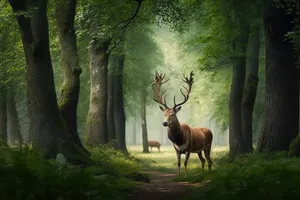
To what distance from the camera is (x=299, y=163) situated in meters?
8.24

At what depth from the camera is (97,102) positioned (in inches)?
738

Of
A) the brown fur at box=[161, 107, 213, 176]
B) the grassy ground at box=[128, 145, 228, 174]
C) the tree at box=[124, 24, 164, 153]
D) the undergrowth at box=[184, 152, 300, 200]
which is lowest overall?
the grassy ground at box=[128, 145, 228, 174]

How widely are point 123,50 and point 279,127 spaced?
12096mm

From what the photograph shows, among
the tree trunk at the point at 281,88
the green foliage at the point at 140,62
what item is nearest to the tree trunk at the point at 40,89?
the tree trunk at the point at 281,88

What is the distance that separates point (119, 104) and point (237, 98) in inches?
336

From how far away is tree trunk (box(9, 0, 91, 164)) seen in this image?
11302 mm

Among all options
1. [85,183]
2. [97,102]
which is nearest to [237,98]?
[97,102]

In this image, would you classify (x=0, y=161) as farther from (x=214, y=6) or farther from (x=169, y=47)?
(x=169, y=47)

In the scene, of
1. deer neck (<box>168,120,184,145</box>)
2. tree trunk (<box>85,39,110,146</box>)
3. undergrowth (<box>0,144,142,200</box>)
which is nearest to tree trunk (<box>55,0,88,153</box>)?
deer neck (<box>168,120,184,145</box>)

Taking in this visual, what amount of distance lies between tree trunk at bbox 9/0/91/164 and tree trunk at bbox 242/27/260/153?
8.61 metres

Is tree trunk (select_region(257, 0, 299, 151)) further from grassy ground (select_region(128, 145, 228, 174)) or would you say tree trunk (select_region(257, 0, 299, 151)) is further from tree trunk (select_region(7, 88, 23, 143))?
tree trunk (select_region(7, 88, 23, 143))

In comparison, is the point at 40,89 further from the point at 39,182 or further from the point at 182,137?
the point at 182,137

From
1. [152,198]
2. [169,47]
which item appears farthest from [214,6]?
[169,47]

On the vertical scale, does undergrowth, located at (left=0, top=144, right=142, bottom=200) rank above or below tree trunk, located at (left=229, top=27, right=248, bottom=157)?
below
